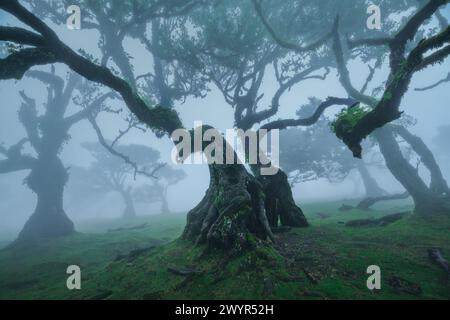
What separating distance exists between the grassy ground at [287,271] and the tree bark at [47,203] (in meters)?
13.4

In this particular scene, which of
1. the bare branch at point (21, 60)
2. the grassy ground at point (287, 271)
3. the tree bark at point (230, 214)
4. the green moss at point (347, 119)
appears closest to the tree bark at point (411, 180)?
the grassy ground at point (287, 271)

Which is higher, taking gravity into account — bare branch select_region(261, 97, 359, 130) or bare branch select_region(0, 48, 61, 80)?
bare branch select_region(0, 48, 61, 80)

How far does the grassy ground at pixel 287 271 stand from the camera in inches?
294

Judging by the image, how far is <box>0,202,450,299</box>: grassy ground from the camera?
7465mm

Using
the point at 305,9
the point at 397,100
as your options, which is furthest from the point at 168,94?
the point at 397,100

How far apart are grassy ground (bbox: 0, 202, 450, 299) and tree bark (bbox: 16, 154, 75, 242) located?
43.9 ft

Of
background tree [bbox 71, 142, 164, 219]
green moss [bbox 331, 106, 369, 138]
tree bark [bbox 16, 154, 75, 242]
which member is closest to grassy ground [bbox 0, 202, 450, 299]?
green moss [bbox 331, 106, 369, 138]

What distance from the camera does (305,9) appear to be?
21797mm

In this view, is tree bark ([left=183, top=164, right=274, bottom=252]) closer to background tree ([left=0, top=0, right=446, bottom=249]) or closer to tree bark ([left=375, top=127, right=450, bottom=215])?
background tree ([left=0, top=0, right=446, bottom=249])

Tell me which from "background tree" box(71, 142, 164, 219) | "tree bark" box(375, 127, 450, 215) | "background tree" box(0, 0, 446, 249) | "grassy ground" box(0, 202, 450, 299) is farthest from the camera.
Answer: "background tree" box(71, 142, 164, 219)

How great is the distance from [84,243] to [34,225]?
9263 mm

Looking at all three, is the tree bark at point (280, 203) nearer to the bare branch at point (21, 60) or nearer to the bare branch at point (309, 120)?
the bare branch at point (309, 120)

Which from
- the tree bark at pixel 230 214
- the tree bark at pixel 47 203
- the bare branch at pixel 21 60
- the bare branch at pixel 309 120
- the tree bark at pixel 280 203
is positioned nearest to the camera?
the tree bark at pixel 230 214
